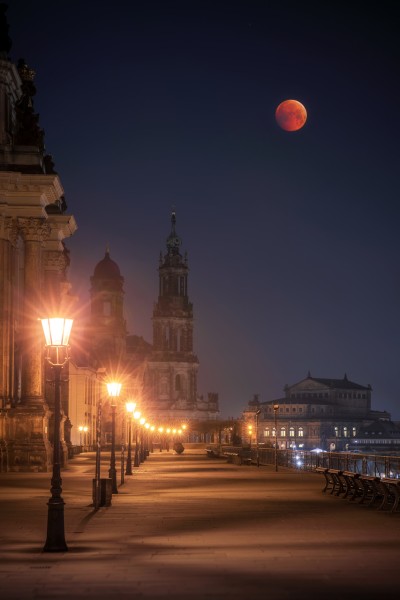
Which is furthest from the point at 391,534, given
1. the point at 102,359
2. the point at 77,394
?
the point at 102,359

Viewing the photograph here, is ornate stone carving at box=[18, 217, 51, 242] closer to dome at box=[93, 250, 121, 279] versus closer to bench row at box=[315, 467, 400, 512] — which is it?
bench row at box=[315, 467, 400, 512]

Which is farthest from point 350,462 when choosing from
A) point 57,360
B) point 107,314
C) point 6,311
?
point 107,314

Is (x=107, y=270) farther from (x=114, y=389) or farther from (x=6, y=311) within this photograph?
(x=114, y=389)

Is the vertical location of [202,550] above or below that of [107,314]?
below

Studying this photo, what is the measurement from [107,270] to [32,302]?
4307 inches

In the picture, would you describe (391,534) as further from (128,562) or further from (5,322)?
(5,322)

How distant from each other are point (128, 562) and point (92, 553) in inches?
59.4

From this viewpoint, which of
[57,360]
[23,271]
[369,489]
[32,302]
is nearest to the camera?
[57,360]

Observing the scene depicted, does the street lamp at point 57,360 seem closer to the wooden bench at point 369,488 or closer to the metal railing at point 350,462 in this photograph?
the wooden bench at point 369,488

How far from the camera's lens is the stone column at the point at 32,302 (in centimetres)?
5459

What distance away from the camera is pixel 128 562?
18156 millimetres

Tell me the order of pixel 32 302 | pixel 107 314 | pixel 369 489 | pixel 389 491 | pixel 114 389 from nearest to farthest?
pixel 389 491 → pixel 369 489 → pixel 114 389 → pixel 32 302 → pixel 107 314

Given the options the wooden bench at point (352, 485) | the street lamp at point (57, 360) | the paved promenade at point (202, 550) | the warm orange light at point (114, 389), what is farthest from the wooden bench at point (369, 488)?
the street lamp at point (57, 360)

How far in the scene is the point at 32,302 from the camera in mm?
55312
